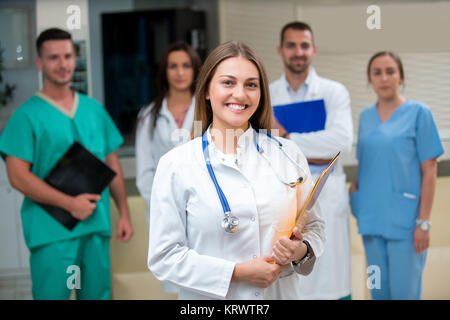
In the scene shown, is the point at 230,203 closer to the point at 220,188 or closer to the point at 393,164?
the point at 220,188

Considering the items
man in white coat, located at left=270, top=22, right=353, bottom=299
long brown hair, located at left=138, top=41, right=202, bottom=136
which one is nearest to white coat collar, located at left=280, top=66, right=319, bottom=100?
man in white coat, located at left=270, top=22, right=353, bottom=299

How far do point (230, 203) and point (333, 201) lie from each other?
1003mm

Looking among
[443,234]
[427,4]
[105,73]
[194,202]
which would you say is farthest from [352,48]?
[105,73]

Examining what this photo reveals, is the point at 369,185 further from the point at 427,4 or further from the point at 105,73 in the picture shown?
the point at 105,73

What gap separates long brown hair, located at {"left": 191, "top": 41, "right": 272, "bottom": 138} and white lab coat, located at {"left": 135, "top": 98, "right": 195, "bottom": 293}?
0.78 metres

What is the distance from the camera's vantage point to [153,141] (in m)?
2.13

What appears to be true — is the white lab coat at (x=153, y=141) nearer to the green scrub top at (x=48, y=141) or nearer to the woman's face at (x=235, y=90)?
the green scrub top at (x=48, y=141)

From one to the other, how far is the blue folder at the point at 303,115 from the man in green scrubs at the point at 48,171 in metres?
0.69

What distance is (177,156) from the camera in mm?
1230

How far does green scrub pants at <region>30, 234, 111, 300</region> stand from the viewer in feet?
6.53

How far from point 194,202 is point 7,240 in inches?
45.1

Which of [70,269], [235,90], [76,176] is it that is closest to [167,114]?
[76,176]
